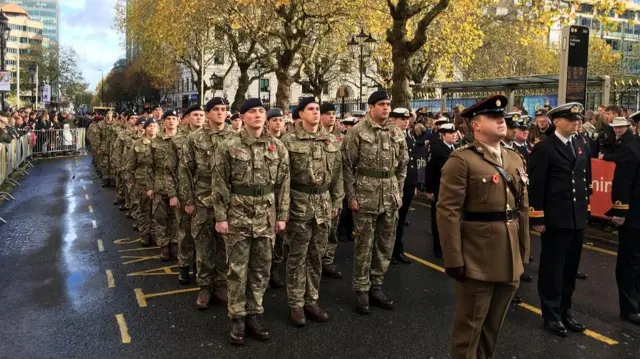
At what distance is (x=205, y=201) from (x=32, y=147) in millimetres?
22340

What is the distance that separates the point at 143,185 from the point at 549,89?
41.5 feet

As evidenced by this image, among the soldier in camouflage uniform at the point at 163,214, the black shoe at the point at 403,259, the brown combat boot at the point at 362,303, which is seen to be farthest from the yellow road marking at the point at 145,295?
the black shoe at the point at 403,259

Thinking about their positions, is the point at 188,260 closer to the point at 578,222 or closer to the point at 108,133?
the point at 578,222

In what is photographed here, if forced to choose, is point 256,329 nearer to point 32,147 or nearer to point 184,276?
point 184,276

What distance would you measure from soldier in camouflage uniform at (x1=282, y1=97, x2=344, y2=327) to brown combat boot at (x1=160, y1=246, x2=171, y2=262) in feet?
10.7

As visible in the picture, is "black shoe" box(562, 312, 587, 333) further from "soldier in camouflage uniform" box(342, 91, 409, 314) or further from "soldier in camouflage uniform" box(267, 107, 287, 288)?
"soldier in camouflage uniform" box(267, 107, 287, 288)

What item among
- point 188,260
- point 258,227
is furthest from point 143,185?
point 258,227

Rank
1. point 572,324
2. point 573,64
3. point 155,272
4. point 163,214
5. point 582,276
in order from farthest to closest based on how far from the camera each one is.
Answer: point 573,64
point 163,214
point 155,272
point 582,276
point 572,324

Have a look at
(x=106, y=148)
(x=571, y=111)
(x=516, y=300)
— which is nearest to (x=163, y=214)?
(x=516, y=300)

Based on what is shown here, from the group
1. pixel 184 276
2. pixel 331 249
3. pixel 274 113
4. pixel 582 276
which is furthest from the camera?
pixel 331 249

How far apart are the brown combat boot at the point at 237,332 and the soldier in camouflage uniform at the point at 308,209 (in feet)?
2.07

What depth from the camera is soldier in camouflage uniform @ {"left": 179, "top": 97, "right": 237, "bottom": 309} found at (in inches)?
249

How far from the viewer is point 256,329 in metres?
5.29

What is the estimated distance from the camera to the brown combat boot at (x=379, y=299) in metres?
6.13
